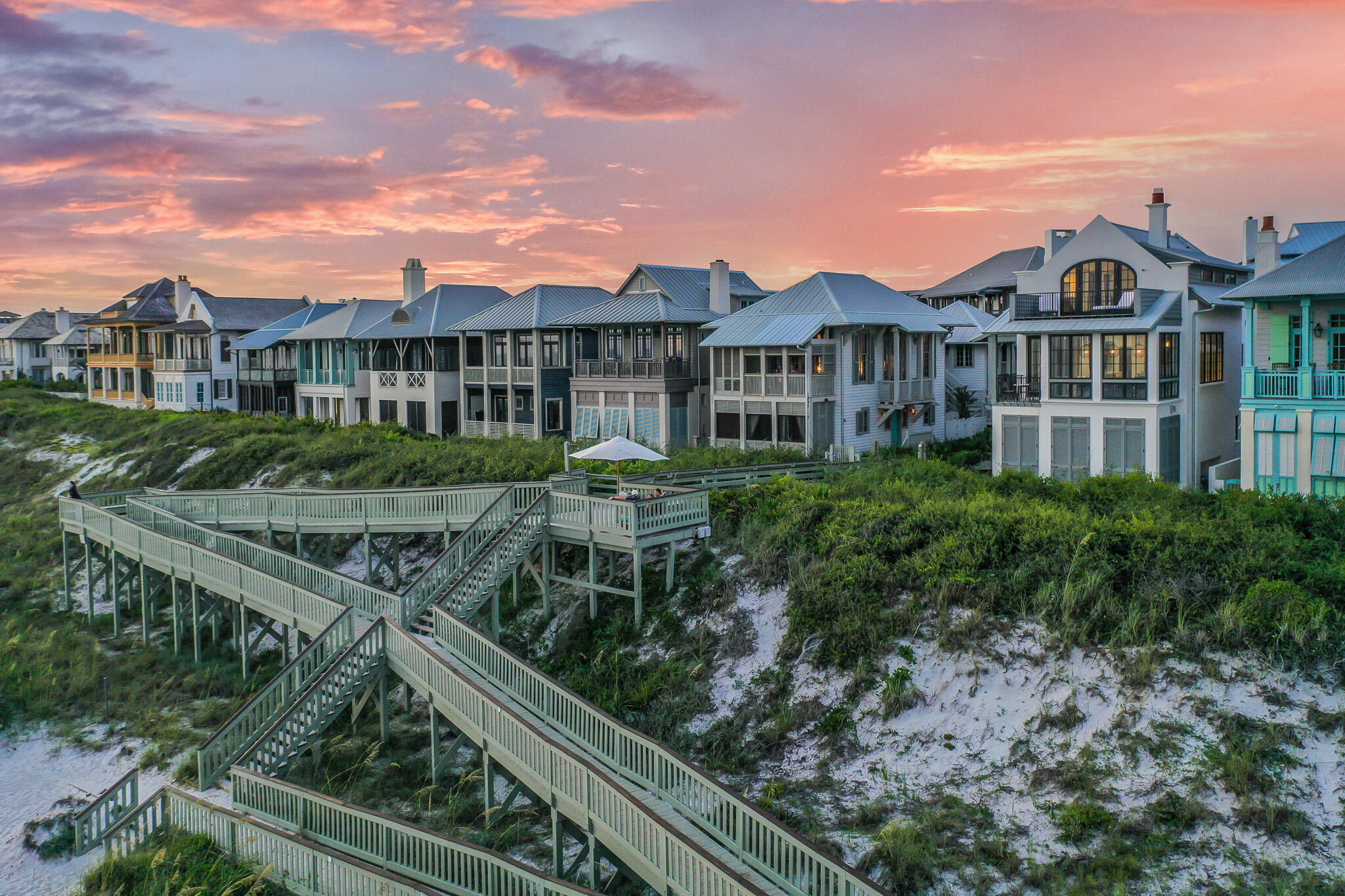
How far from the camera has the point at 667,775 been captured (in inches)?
526

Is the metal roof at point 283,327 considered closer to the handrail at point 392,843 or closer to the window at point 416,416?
the window at point 416,416

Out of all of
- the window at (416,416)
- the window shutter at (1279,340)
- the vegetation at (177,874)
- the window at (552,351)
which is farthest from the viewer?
the window at (416,416)

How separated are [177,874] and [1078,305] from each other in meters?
28.0

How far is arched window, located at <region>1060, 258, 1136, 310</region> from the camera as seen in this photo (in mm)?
30219

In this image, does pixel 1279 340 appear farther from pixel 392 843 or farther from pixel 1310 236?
pixel 392 843

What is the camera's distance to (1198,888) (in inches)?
489

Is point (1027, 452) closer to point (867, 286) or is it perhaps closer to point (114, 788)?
point (867, 286)

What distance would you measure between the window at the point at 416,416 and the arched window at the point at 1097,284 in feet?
100

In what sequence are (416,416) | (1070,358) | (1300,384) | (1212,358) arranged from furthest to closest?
(416,416) < (1212,358) < (1070,358) < (1300,384)

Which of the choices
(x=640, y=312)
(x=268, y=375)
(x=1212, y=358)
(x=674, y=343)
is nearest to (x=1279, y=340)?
(x=1212, y=358)

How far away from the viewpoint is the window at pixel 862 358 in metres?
36.9

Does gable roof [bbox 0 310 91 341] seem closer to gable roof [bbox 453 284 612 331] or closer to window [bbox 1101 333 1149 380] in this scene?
gable roof [bbox 453 284 612 331]

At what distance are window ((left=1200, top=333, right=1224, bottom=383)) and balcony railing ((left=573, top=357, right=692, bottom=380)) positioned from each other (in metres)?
18.7

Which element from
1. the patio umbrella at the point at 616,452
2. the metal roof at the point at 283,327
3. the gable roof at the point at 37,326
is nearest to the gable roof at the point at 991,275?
the metal roof at the point at 283,327
